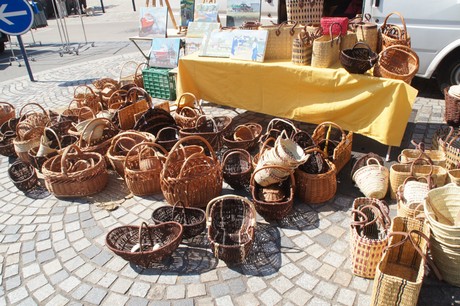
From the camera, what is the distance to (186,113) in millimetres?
5438

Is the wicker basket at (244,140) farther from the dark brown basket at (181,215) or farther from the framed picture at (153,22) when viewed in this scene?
the framed picture at (153,22)

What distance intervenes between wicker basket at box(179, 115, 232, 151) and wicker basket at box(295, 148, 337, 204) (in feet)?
4.42

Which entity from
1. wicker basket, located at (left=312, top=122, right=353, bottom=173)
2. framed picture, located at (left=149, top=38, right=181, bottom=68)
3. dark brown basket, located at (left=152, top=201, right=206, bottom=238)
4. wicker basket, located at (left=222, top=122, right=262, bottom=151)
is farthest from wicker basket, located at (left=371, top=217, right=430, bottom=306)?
framed picture, located at (left=149, top=38, right=181, bottom=68)

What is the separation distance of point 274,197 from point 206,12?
493 cm

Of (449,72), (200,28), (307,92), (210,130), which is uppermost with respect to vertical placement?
(200,28)

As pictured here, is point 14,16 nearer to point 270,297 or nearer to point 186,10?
point 186,10

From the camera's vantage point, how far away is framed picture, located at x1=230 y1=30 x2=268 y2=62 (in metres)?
4.88

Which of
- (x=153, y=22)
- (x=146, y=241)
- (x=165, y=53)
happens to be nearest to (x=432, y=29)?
(x=165, y=53)

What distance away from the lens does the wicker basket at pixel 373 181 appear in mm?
3562

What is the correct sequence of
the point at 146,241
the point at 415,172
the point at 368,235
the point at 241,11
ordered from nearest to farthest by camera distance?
the point at 368,235 → the point at 146,241 → the point at 415,172 → the point at 241,11

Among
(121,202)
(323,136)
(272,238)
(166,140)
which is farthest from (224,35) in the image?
(272,238)

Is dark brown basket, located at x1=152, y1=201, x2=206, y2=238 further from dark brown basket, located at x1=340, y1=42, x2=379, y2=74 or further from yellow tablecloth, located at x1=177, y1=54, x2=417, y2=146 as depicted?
dark brown basket, located at x1=340, y1=42, x2=379, y2=74

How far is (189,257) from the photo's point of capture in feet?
10.4

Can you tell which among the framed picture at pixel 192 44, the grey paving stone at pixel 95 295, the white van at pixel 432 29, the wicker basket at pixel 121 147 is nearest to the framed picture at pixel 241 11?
the framed picture at pixel 192 44
